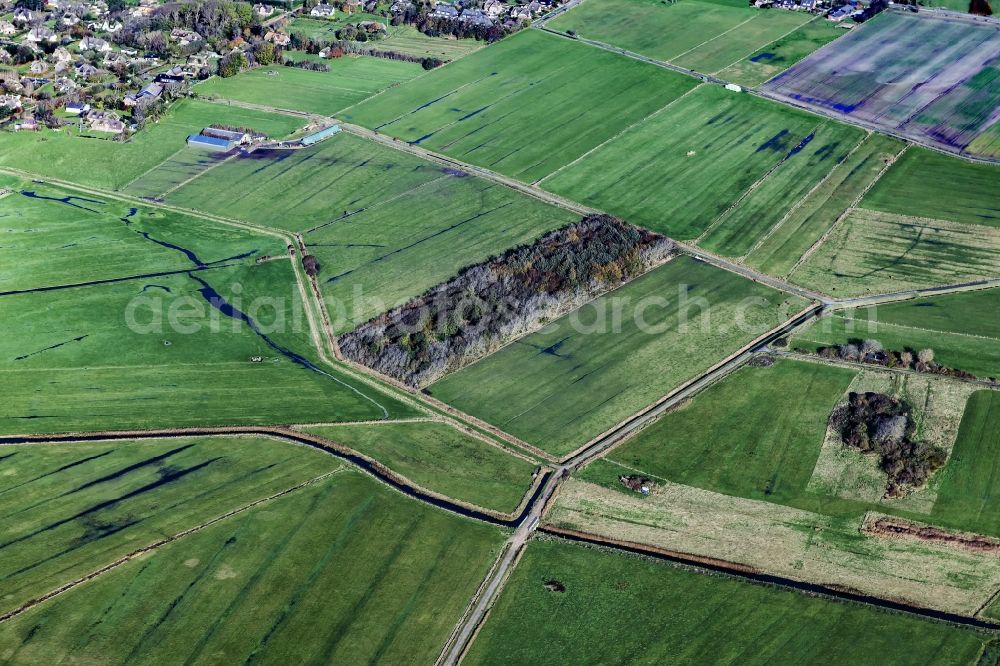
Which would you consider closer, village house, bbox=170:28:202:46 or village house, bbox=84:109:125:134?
village house, bbox=84:109:125:134

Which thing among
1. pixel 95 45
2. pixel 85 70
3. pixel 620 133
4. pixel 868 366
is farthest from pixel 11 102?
pixel 868 366

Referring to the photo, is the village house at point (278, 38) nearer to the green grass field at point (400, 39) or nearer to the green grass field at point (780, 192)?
the green grass field at point (400, 39)

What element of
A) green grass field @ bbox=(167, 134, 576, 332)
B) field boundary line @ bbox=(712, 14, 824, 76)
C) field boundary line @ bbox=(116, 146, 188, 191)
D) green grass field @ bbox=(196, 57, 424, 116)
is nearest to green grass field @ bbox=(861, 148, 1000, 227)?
field boundary line @ bbox=(712, 14, 824, 76)

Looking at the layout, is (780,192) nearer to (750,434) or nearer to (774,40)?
(774,40)

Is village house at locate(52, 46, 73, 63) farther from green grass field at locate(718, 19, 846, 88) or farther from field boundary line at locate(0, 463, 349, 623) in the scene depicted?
field boundary line at locate(0, 463, 349, 623)

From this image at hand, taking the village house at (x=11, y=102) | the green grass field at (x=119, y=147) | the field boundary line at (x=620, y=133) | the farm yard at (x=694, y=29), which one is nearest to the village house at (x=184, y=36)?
the green grass field at (x=119, y=147)
